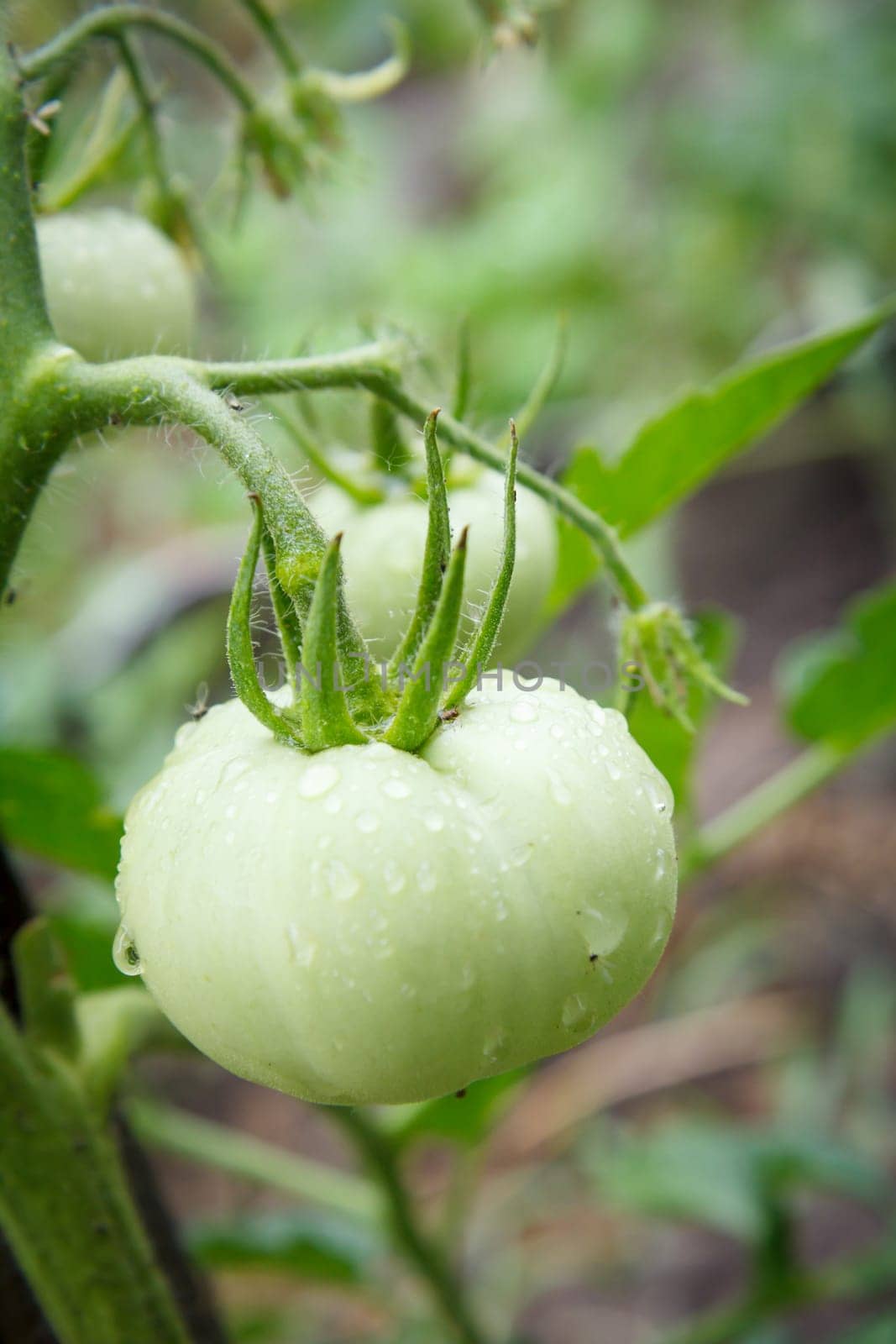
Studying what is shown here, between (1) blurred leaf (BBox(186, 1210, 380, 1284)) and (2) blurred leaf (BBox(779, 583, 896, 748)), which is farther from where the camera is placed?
(1) blurred leaf (BBox(186, 1210, 380, 1284))

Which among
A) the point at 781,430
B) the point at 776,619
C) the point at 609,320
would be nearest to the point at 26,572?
the point at 776,619

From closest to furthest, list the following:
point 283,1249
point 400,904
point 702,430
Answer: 1. point 400,904
2. point 702,430
3. point 283,1249

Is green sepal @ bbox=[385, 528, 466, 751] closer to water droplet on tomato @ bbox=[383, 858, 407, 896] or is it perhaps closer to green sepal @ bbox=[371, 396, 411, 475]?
water droplet on tomato @ bbox=[383, 858, 407, 896]

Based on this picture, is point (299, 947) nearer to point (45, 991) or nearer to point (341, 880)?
point (341, 880)

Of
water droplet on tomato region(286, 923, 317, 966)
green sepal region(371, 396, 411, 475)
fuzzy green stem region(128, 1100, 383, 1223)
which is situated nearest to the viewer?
water droplet on tomato region(286, 923, 317, 966)

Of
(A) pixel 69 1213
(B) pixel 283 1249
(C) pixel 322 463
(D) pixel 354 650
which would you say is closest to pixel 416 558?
(C) pixel 322 463

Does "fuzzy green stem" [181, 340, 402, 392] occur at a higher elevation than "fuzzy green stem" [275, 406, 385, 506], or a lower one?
higher

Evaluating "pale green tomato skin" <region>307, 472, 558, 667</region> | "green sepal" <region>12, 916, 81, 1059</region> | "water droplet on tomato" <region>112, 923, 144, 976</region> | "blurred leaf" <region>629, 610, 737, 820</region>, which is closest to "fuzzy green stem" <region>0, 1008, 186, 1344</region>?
"green sepal" <region>12, 916, 81, 1059</region>
